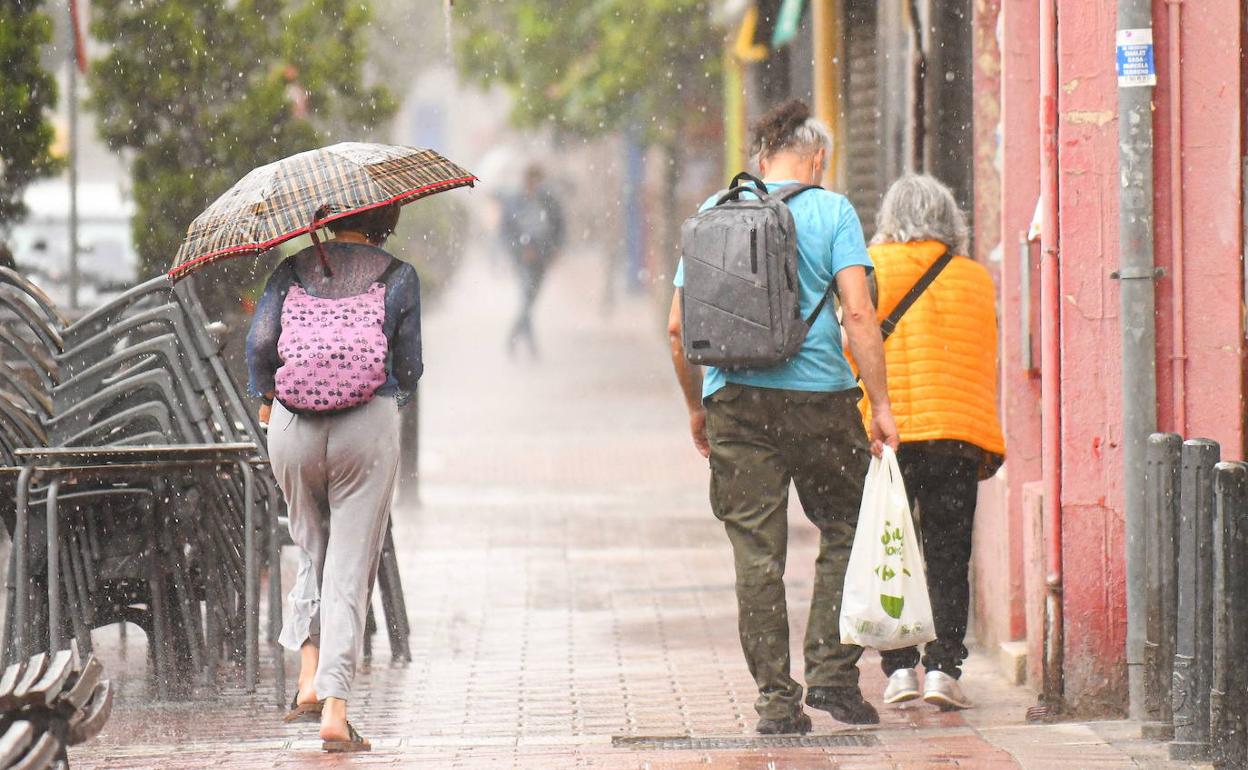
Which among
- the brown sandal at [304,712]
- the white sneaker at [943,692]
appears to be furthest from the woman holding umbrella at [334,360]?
the white sneaker at [943,692]

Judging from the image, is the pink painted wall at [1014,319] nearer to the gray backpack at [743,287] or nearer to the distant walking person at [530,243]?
the gray backpack at [743,287]

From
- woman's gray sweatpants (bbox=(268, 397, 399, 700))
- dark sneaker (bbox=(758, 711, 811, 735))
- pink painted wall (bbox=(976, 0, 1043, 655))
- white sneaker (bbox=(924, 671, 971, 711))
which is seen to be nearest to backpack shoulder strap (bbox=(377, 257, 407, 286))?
woman's gray sweatpants (bbox=(268, 397, 399, 700))

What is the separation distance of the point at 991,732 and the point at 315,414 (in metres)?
2.20

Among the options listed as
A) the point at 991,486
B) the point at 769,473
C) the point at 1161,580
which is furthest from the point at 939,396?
the point at 991,486

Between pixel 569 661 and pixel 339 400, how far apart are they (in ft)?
7.42

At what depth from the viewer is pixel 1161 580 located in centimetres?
596

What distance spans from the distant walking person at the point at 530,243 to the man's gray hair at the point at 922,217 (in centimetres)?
1822

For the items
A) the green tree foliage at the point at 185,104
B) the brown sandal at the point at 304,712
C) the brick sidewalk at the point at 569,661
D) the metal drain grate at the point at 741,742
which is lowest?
the brick sidewalk at the point at 569,661

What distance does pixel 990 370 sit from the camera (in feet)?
23.4

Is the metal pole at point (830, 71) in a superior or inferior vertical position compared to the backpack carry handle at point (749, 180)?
superior

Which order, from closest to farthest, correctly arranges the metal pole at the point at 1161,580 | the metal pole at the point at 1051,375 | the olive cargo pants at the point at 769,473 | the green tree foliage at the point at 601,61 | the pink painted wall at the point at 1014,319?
1. the metal pole at the point at 1161,580
2. the olive cargo pants at the point at 769,473
3. the metal pole at the point at 1051,375
4. the pink painted wall at the point at 1014,319
5. the green tree foliage at the point at 601,61

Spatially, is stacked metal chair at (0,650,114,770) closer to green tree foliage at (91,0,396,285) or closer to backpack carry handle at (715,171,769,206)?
backpack carry handle at (715,171,769,206)

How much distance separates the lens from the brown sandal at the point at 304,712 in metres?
6.65

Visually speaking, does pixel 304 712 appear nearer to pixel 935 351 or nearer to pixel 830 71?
pixel 935 351
